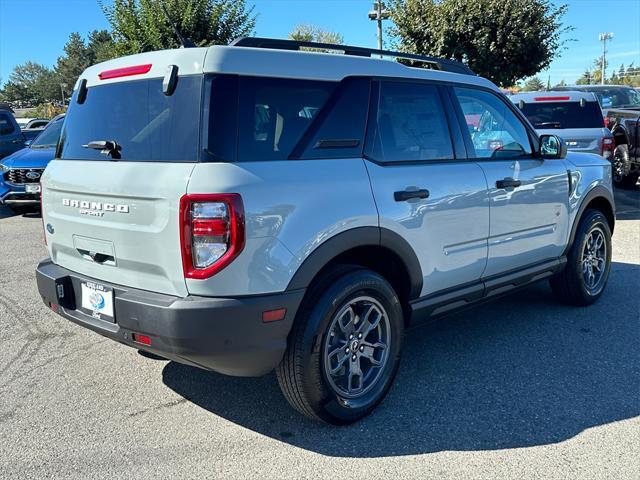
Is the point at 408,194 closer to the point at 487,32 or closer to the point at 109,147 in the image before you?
the point at 109,147

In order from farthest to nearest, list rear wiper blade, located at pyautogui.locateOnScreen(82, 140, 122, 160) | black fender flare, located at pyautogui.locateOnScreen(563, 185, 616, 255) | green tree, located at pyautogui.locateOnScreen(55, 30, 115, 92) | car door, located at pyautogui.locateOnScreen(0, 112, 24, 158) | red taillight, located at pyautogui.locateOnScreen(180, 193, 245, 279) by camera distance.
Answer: green tree, located at pyautogui.locateOnScreen(55, 30, 115, 92), car door, located at pyautogui.locateOnScreen(0, 112, 24, 158), black fender flare, located at pyautogui.locateOnScreen(563, 185, 616, 255), rear wiper blade, located at pyautogui.locateOnScreen(82, 140, 122, 160), red taillight, located at pyautogui.locateOnScreen(180, 193, 245, 279)

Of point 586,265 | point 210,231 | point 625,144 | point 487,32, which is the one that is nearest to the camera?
point 210,231

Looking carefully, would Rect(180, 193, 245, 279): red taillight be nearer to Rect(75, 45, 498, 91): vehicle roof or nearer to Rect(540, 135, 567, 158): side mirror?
Rect(75, 45, 498, 91): vehicle roof

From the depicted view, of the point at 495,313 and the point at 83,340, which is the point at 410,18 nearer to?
the point at 495,313

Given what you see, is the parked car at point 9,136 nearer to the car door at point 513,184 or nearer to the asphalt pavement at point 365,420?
the asphalt pavement at point 365,420

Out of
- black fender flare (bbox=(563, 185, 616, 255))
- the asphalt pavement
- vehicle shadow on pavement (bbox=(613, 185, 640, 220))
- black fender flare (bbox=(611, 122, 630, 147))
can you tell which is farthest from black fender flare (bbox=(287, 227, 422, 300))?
black fender flare (bbox=(611, 122, 630, 147))

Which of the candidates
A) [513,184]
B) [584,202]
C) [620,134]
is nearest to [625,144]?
[620,134]

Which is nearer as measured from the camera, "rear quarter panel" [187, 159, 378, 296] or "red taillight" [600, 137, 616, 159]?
"rear quarter panel" [187, 159, 378, 296]

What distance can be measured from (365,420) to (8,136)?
11729mm

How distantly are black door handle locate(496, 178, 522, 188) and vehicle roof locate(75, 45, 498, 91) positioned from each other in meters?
0.97

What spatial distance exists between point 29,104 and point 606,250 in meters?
86.5

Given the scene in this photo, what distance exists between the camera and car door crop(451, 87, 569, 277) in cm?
396

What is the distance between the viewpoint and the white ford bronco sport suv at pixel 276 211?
103 inches

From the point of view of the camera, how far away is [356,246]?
305cm
